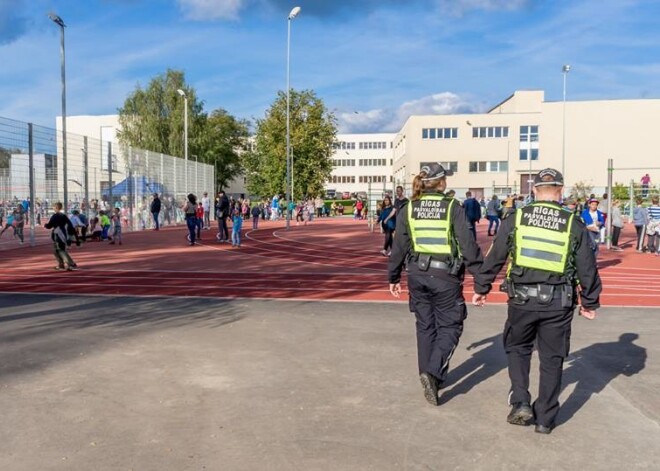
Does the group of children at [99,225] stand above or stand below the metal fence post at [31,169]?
below

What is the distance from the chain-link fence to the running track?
4.73ft

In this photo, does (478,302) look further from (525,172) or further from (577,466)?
(525,172)

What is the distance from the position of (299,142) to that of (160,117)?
2115 cm

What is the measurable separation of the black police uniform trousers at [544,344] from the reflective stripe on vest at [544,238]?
0.90 feet

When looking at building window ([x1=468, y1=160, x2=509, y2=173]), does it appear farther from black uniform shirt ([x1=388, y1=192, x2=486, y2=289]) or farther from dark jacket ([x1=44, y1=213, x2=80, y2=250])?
black uniform shirt ([x1=388, y1=192, x2=486, y2=289])

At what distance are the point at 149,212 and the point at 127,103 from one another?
40.2m

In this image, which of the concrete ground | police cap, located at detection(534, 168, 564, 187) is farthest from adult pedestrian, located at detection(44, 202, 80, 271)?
police cap, located at detection(534, 168, 564, 187)

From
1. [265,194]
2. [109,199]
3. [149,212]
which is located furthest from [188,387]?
[265,194]

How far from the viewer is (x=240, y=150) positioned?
89.6m

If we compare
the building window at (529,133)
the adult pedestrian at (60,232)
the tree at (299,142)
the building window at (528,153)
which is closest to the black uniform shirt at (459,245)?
the adult pedestrian at (60,232)

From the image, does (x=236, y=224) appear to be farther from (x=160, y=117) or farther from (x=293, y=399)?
(x=160, y=117)

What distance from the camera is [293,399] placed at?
4.99 metres

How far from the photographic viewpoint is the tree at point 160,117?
214 ft

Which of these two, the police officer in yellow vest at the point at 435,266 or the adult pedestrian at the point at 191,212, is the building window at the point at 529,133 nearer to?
the adult pedestrian at the point at 191,212
